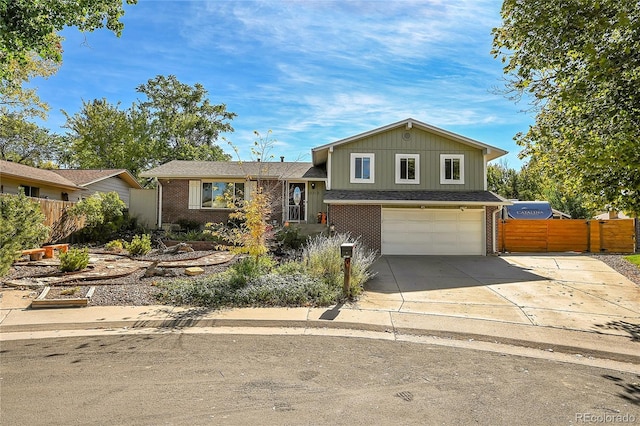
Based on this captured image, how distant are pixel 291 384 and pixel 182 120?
35879 mm

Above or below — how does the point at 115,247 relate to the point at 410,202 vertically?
below

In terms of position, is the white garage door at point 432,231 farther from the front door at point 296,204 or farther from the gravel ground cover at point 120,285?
the gravel ground cover at point 120,285

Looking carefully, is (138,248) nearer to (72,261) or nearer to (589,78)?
(72,261)

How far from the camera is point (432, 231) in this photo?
16641mm

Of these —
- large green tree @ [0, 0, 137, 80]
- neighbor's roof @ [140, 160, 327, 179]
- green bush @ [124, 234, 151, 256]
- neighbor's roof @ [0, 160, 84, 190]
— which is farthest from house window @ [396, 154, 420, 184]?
neighbor's roof @ [0, 160, 84, 190]

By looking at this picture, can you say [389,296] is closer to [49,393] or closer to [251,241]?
[251,241]

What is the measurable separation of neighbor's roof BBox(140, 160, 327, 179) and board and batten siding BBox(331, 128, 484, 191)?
Answer: 196 centimetres

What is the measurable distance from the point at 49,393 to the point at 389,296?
22.3 ft

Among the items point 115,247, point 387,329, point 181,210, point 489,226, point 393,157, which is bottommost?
point 387,329

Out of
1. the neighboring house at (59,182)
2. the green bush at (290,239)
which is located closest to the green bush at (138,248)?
the green bush at (290,239)

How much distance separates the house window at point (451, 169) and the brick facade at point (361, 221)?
11.7ft

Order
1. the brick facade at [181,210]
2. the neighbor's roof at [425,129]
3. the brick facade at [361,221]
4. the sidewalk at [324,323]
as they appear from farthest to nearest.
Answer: the brick facade at [181,210], the neighbor's roof at [425,129], the brick facade at [361,221], the sidewalk at [324,323]

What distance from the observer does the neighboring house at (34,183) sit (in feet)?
60.3

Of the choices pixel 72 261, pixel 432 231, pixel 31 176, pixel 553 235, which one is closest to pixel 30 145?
pixel 31 176
